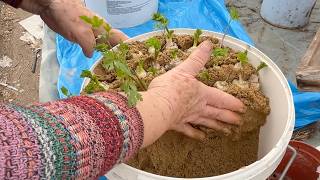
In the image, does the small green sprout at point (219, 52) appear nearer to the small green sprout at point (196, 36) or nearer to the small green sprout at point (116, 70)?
the small green sprout at point (196, 36)

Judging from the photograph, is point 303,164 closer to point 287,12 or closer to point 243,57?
point 243,57

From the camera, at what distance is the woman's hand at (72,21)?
1.02 metres

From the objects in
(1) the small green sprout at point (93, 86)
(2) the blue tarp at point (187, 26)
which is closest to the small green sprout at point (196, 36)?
(1) the small green sprout at point (93, 86)

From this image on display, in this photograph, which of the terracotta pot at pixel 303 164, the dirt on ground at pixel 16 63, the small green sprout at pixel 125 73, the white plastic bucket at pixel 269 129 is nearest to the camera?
the small green sprout at pixel 125 73

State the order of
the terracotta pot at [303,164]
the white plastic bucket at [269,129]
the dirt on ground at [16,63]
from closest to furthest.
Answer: the white plastic bucket at [269,129] → the terracotta pot at [303,164] → the dirt on ground at [16,63]

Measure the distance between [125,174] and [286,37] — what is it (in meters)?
1.54

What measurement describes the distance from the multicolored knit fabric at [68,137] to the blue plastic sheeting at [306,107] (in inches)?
39.2

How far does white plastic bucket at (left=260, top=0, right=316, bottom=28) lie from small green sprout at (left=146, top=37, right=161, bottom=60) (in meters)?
1.25

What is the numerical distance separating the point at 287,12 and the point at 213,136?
1359 millimetres

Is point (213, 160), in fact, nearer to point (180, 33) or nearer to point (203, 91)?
point (203, 91)

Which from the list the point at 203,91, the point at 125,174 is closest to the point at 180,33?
the point at 203,91

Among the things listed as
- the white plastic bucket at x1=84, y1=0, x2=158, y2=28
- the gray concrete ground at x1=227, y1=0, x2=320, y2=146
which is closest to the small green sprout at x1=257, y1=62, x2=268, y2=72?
the white plastic bucket at x1=84, y1=0, x2=158, y2=28

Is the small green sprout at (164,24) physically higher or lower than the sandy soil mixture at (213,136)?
higher

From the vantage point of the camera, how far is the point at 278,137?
828mm
